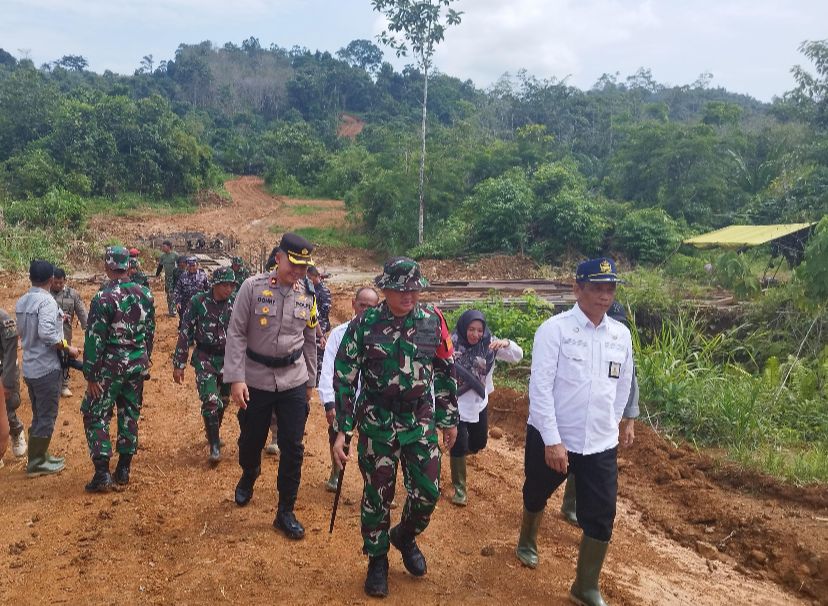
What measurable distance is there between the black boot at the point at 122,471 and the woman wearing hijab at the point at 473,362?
2503 mm

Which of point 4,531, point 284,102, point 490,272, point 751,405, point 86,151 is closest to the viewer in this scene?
point 4,531

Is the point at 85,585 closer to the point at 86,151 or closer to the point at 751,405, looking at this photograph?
the point at 751,405

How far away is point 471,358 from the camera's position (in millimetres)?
4832

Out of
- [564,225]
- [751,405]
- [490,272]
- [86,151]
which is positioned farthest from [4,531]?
[86,151]

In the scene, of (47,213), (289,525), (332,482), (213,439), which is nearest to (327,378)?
(289,525)

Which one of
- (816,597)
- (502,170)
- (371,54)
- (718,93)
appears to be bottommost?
(816,597)

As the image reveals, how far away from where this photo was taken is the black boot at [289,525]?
408 centimetres

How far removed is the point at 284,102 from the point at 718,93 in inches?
2162

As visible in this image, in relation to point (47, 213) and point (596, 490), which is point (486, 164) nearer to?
point (47, 213)

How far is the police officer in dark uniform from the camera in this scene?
4094 millimetres

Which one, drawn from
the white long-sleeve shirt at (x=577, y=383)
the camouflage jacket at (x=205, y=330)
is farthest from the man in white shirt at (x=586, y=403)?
the camouflage jacket at (x=205, y=330)

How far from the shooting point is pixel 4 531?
4.28m

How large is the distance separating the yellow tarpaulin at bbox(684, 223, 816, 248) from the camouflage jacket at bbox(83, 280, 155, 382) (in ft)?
47.3

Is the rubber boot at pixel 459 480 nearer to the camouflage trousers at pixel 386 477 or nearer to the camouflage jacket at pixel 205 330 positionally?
the camouflage trousers at pixel 386 477
